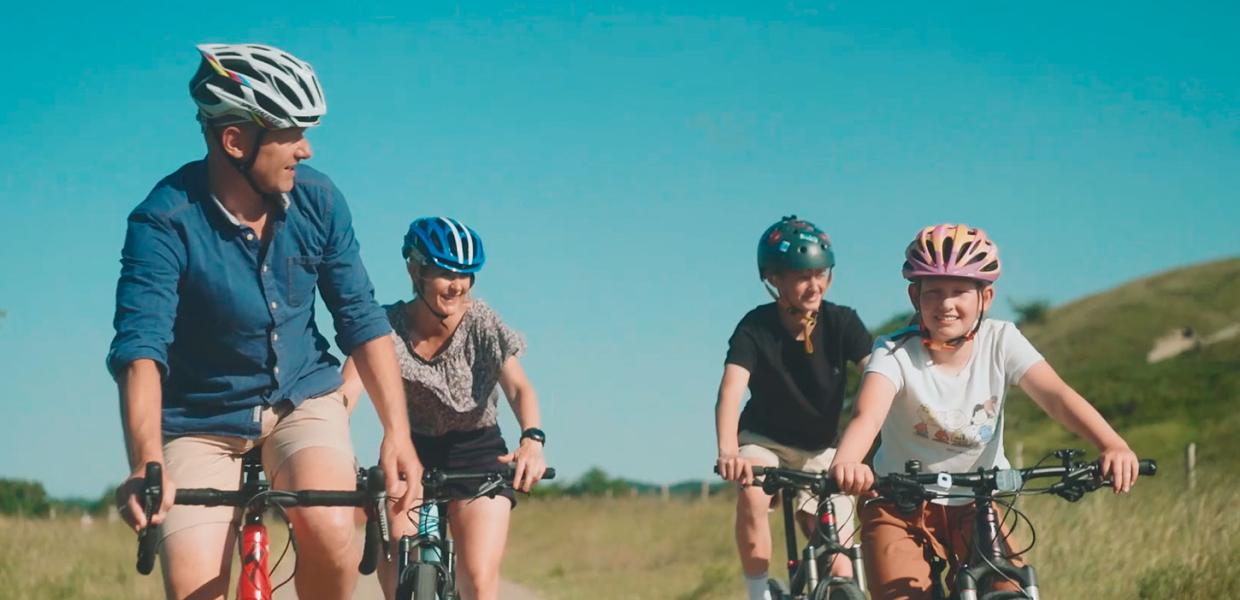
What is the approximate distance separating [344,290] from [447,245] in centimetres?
177

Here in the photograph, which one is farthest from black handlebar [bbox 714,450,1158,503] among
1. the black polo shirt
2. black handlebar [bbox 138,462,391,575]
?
black handlebar [bbox 138,462,391,575]

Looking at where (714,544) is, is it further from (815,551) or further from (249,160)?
(249,160)

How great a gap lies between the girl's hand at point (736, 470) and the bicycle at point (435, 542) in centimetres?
73

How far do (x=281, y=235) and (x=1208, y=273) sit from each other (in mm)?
84043

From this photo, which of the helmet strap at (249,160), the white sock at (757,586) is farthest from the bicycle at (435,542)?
the helmet strap at (249,160)

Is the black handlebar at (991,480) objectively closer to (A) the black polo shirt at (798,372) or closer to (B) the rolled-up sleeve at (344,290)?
(A) the black polo shirt at (798,372)

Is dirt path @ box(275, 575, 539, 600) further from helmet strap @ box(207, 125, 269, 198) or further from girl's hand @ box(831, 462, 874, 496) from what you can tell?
helmet strap @ box(207, 125, 269, 198)

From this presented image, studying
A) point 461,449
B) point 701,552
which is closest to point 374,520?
point 461,449

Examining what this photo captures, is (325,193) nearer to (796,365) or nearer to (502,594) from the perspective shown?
(796,365)

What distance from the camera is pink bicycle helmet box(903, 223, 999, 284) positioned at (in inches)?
239

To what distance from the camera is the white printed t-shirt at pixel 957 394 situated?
6.22 m

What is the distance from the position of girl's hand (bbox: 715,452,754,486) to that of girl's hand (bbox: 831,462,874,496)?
0.74 m

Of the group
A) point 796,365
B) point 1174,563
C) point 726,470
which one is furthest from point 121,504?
point 1174,563

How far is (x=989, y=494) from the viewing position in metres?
5.71
